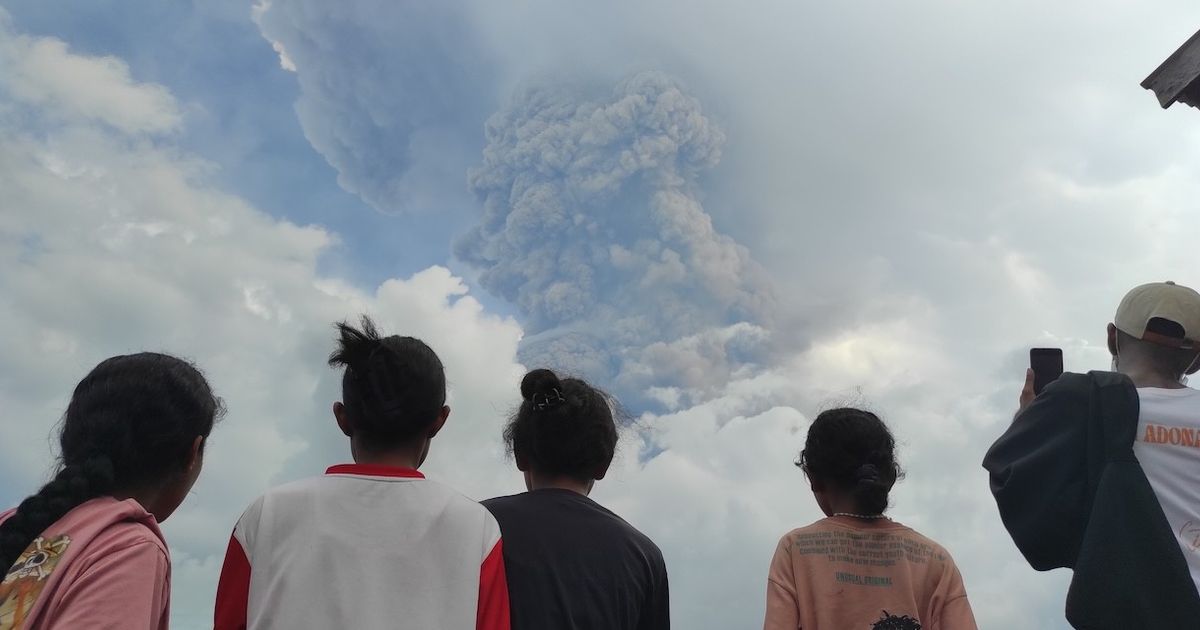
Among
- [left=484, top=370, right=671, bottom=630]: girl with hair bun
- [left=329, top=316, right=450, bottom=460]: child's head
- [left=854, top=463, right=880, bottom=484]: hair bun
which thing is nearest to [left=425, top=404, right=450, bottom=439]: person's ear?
[left=329, top=316, right=450, bottom=460]: child's head

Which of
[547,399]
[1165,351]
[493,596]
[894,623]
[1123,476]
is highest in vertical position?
[1165,351]

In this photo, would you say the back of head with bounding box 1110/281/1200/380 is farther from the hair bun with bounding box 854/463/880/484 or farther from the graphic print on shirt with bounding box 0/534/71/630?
the graphic print on shirt with bounding box 0/534/71/630

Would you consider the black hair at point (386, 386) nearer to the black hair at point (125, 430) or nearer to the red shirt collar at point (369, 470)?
the red shirt collar at point (369, 470)

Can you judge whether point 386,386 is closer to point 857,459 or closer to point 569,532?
point 569,532

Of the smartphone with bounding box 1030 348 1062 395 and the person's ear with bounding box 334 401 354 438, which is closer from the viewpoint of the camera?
the person's ear with bounding box 334 401 354 438

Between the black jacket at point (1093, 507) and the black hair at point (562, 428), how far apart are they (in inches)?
56.7

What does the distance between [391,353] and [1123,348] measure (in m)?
2.73

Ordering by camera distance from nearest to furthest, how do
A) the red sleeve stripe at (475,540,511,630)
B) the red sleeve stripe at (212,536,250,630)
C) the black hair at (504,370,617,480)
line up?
the red sleeve stripe at (212,536,250,630) < the red sleeve stripe at (475,540,511,630) < the black hair at (504,370,617,480)

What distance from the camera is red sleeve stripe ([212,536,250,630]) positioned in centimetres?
259

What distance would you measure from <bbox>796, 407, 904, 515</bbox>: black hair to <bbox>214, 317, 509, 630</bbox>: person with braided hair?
5.21 feet

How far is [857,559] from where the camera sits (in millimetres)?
3684

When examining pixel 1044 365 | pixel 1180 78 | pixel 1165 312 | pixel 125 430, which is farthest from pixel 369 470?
pixel 1180 78

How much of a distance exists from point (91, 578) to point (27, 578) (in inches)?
7.1

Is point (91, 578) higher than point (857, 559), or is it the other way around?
point (857, 559)
